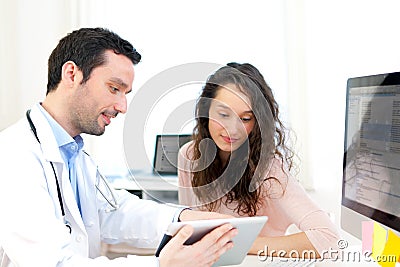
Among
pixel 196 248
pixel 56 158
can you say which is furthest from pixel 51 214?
pixel 196 248

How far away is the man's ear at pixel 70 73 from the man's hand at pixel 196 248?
0.50 m

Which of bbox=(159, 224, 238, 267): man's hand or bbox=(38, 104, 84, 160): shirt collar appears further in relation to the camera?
bbox=(38, 104, 84, 160): shirt collar

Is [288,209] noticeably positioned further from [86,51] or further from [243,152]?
[86,51]

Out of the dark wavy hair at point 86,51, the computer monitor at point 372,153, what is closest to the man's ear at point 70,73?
the dark wavy hair at point 86,51

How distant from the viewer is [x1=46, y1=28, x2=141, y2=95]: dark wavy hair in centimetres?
128

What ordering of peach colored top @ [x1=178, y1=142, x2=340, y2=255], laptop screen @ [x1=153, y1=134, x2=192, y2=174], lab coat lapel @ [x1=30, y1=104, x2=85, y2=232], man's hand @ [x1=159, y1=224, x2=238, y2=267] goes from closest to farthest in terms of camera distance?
man's hand @ [x1=159, y1=224, x2=238, y2=267], lab coat lapel @ [x1=30, y1=104, x2=85, y2=232], peach colored top @ [x1=178, y1=142, x2=340, y2=255], laptop screen @ [x1=153, y1=134, x2=192, y2=174]

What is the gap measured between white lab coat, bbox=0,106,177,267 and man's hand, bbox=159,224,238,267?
4cm

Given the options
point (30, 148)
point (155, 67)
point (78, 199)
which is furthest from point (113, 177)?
point (30, 148)

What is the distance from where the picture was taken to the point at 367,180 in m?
1.12

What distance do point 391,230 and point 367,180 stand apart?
134mm

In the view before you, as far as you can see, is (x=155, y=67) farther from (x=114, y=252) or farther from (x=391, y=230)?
→ (x=391, y=230)

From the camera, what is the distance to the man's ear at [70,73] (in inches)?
50.5

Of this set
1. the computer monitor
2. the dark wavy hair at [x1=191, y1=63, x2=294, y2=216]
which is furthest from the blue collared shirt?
the computer monitor

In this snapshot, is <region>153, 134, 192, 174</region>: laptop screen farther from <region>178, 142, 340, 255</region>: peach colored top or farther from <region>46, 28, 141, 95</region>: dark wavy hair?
<region>46, 28, 141, 95</region>: dark wavy hair
